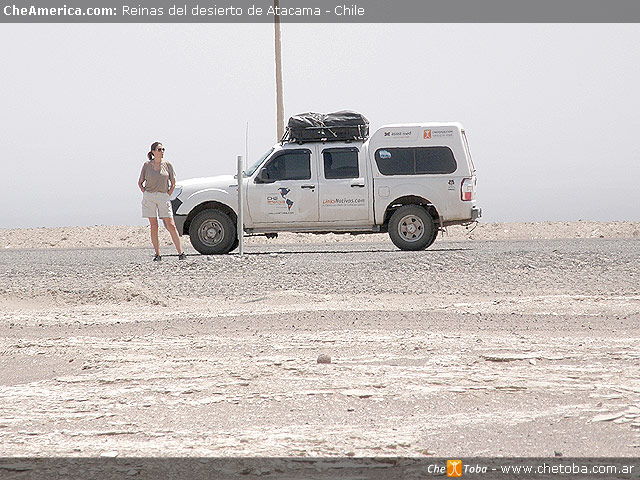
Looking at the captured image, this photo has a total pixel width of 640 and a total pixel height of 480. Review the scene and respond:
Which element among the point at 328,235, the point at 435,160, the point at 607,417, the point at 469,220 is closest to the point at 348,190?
the point at 435,160

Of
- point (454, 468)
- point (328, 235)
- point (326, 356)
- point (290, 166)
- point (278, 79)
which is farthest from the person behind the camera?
point (278, 79)

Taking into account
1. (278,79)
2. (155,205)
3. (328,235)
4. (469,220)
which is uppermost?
(278,79)

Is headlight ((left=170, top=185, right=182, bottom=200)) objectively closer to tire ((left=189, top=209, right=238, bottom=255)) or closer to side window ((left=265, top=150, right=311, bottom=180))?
tire ((left=189, top=209, right=238, bottom=255))

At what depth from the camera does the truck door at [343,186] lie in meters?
16.1

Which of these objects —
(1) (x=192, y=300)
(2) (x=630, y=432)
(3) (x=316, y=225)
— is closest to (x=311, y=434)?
(2) (x=630, y=432)

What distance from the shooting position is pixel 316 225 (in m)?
16.3

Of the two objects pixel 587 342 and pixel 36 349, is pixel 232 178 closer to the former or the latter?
pixel 36 349

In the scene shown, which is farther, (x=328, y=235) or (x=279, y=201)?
(x=328, y=235)

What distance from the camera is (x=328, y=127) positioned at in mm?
16328

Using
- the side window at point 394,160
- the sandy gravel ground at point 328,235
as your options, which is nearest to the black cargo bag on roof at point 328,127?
the side window at point 394,160

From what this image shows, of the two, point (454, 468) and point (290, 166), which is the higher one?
point (290, 166)

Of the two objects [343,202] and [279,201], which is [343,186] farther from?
[279,201]

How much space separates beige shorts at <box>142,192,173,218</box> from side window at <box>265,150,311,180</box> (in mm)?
2590

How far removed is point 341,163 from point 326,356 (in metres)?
9.85
